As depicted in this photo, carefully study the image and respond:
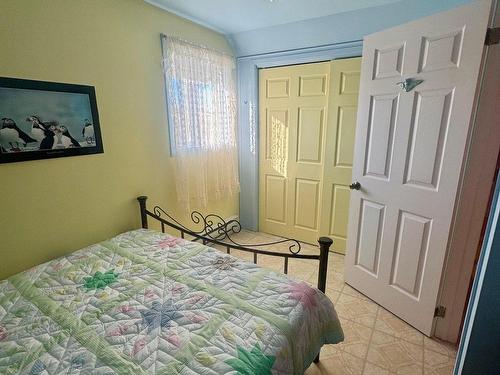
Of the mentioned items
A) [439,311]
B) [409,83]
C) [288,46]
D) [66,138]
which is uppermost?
[288,46]

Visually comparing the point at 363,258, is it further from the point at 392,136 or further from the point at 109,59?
the point at 109,59

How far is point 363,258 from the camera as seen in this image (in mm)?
2119

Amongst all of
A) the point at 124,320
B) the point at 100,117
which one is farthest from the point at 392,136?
the point at 100,117

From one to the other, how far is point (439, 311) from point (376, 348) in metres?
0.49

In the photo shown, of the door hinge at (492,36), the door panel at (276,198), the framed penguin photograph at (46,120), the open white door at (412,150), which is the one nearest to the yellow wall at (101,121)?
the framed penguin photograph at (46,120)

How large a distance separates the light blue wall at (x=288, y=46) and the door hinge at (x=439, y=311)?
2.12m

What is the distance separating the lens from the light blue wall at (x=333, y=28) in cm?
199

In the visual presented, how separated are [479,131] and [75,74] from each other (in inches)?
96.7

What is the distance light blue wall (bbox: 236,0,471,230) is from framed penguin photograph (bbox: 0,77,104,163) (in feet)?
5.72

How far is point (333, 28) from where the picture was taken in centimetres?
235

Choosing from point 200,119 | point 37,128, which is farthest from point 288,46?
point 37,128

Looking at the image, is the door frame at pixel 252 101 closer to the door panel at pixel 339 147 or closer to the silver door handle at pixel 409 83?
the door panel at pixel 339 147

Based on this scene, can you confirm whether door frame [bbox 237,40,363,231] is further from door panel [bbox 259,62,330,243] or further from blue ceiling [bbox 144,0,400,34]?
blue ceiling [bbox 144,0,400,34]

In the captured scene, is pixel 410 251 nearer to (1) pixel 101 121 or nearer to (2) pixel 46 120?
(1) pixel 101 121
